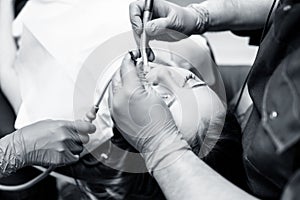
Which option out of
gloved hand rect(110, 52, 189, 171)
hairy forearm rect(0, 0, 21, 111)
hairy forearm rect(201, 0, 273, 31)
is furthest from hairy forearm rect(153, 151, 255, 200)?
hairy forearm rect(0, 0, 21, 111)

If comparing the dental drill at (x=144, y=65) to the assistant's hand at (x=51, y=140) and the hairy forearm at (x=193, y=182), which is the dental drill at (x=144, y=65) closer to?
the assistant's hand at (x=51, y=140)

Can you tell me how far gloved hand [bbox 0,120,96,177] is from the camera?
104cm

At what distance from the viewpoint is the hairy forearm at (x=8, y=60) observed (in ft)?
4.11

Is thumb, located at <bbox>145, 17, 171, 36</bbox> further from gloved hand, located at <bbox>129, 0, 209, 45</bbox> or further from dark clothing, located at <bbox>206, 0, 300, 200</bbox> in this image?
dark clothing, located at <bbox>206, 0, 300, 200</bbox>

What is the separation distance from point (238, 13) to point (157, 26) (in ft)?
0.81

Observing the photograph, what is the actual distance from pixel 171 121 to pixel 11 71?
2.03ft

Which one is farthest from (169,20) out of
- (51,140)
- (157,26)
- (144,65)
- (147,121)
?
(51,140)

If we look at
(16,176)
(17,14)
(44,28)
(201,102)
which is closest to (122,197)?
(16,176)

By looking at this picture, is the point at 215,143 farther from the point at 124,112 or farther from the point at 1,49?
the point at 1,49

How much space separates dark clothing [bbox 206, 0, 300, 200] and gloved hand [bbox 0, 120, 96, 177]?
45 cm

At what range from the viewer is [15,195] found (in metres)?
1.31

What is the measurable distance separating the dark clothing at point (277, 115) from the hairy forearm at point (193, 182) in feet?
0.25

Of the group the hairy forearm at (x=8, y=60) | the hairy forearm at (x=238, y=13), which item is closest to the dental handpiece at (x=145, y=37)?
the hairy forearm at (x=238, y=13)

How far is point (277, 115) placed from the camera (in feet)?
2.13
